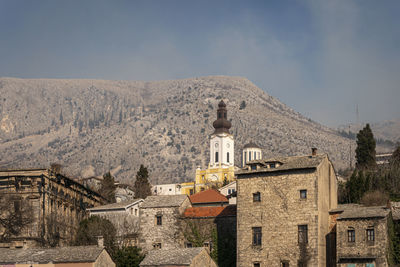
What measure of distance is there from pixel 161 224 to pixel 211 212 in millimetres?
5576

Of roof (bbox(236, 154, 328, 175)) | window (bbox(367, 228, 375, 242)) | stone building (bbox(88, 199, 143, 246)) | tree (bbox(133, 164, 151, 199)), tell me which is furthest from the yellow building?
window (bbox(367, 228, 375, 242))

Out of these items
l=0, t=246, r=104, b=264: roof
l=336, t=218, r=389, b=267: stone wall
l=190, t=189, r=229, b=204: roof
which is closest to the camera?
l=336, t=218, r=389, b=267: stone wall

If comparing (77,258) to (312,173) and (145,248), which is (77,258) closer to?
(145,248)

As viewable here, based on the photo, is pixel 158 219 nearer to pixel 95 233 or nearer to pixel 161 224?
pixel 161 224

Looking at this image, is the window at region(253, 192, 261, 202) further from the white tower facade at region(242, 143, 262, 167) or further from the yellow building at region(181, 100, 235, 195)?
the white tower facade at region(242, 143, 262, 167)

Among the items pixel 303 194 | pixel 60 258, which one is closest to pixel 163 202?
pixel 60 258

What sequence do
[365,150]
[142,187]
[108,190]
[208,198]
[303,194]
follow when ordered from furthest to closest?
[142,187] → [108,190] → [365,150] → [208,198] → [303,194]

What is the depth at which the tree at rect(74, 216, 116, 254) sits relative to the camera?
68.4 meters

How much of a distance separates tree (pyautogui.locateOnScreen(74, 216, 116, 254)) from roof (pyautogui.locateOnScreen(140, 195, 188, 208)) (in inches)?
166

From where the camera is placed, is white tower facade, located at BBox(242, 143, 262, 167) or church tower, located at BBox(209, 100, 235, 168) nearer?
church tower, located at BBox(209, 100, 235, 168)

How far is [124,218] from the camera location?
71.9m

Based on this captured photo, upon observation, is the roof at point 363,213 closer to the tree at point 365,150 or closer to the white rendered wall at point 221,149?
the tree at point 365,150

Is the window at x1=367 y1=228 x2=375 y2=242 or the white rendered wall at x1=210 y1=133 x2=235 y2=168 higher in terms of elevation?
the white rendered wall at x1=210 y1=133 x2=235 y2=168

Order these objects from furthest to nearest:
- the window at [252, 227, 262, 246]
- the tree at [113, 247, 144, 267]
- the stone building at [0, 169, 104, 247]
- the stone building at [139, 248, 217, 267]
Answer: the stone building at [0, 169, 104, 247] < the tree at [113, 247, 144, 267] < the window at [252, 227, 262, 246] < the stone building at [139, 248, 217, 267]
